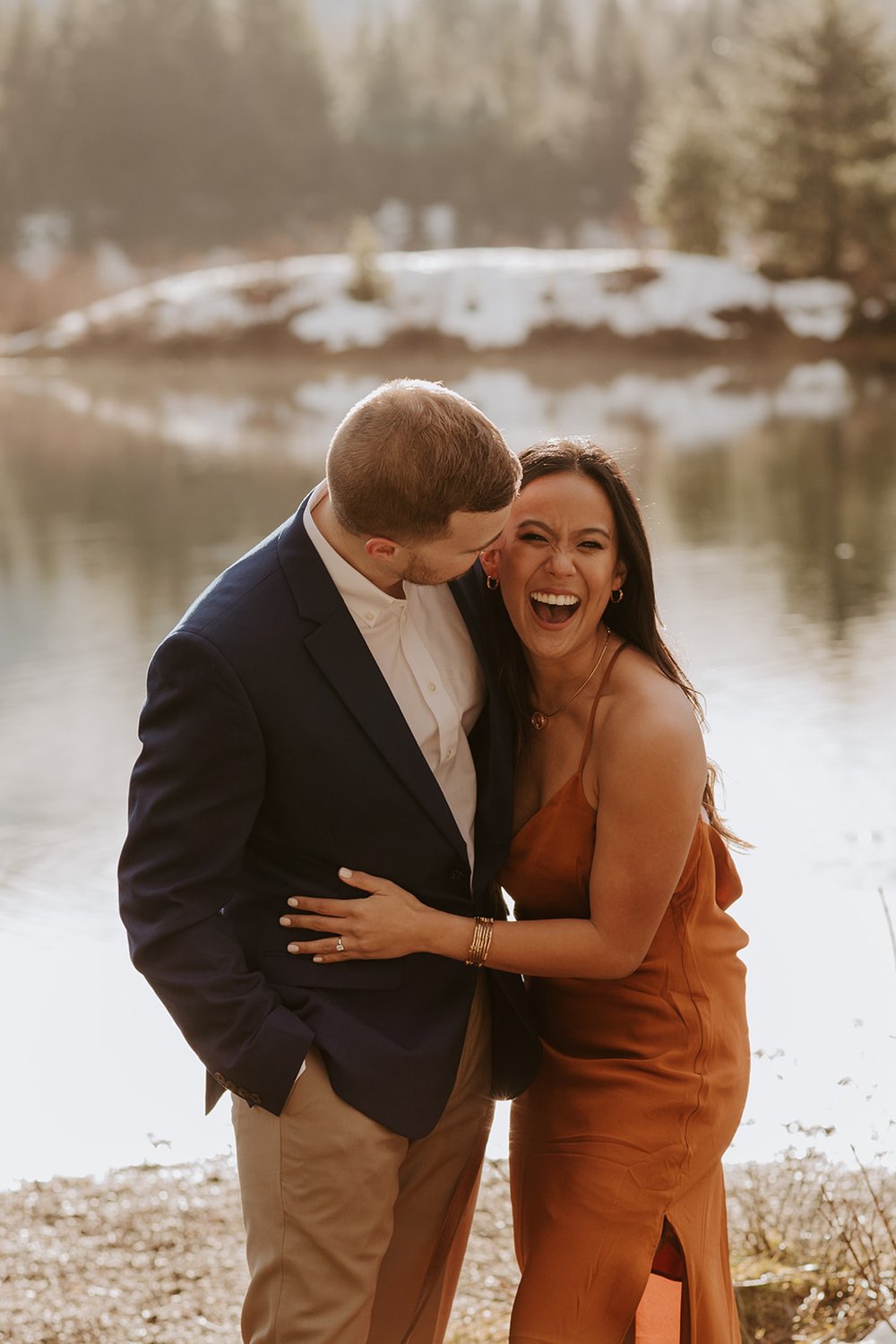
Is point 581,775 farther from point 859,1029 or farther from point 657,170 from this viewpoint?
point 657,170

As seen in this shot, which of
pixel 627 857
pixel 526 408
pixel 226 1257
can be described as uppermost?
pixel 526 408

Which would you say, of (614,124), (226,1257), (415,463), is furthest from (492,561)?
(614,124)

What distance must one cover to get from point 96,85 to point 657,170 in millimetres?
50951

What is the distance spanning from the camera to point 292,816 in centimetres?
246

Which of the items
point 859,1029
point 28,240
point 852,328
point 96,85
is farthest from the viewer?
point 96,85

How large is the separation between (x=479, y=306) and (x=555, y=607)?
38.8 meters

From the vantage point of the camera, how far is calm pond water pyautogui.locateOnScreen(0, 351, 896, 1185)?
508 centimetres

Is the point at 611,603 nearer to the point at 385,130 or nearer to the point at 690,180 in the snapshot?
the point at 690,180

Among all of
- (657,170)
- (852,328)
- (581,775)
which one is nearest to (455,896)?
(581,775)

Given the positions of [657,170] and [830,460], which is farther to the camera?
[657,170]

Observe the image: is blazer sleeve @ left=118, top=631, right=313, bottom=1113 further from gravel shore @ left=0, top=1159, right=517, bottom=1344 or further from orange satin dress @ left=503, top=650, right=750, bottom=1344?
gravel shore @ left=0, top=1159, right=517, bottom=1344

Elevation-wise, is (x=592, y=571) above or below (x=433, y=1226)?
above

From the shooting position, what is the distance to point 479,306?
132ft

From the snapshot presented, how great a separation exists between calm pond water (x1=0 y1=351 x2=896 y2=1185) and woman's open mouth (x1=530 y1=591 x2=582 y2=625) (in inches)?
16.9
